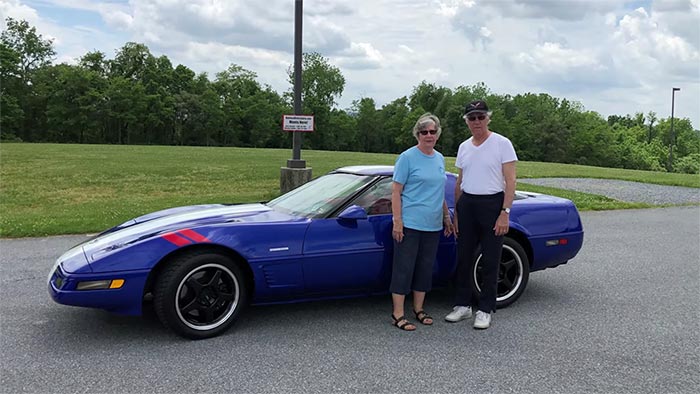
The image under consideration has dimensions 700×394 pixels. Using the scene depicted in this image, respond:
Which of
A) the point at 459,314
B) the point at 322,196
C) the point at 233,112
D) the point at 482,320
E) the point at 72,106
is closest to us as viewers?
the point at 482,320

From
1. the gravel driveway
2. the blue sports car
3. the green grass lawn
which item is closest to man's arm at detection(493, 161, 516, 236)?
the blue sports car

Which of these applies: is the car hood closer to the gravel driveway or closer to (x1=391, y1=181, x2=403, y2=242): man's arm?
(x1=391, y1=181, x2=403, y2=242): man's arm

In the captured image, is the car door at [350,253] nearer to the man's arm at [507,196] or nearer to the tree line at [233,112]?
the man's arm at [507,196]

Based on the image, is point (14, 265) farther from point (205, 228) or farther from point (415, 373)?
point (415, 373)

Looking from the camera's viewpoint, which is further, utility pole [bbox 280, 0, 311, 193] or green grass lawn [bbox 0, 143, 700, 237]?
utility pole [bbox 280, 0, 311, 193]

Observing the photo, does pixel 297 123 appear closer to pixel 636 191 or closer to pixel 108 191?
pixel 108 191

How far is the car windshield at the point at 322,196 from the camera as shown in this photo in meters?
4.01

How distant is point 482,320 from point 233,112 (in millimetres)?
72255

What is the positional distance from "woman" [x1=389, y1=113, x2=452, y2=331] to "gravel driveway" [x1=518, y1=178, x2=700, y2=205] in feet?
36.3

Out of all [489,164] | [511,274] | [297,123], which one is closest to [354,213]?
[489,164]

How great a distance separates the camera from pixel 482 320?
387cm

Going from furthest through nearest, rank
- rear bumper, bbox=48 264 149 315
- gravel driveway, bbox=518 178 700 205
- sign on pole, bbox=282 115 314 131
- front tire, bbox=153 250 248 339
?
gravel driveway, bbox=518 178 700 205
sign on pole, bbox=282 115 314 131
front tire, bbox=153 250 248 339
rear bumper, bbox=48 264 149 315

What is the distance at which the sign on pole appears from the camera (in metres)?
10.2

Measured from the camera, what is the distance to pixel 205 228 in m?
3.59
